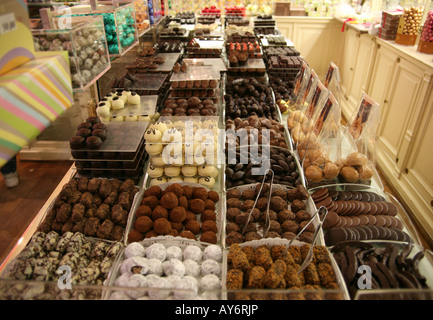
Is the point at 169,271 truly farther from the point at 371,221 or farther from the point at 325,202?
the point at 371,221

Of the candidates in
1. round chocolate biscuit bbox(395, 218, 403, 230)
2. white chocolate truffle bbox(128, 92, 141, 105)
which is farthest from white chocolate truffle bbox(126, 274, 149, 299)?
white chocolate truffle bbox(128, 92, 141, 105)

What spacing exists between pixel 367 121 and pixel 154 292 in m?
2.04

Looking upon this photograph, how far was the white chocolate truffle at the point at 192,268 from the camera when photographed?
5.33 feet

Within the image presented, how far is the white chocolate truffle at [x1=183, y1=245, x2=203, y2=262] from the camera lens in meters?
1.70

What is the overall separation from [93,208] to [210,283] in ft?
3.07

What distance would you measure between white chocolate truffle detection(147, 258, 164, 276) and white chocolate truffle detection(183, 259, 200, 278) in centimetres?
13

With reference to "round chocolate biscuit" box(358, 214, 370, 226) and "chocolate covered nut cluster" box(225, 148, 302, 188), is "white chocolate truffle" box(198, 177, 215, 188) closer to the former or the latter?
"chocolate covered nut cluster" box(225, 148, 302, 188)

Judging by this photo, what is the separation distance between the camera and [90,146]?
2.24 meters

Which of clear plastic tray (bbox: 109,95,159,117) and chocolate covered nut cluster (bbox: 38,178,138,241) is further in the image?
clear plastic tray (bbox: 109,95,159,117)

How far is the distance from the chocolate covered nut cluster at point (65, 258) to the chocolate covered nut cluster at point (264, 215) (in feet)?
2.22

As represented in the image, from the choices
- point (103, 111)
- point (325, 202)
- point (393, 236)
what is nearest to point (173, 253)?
point (325, 202)

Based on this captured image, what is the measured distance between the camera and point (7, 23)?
106cm
